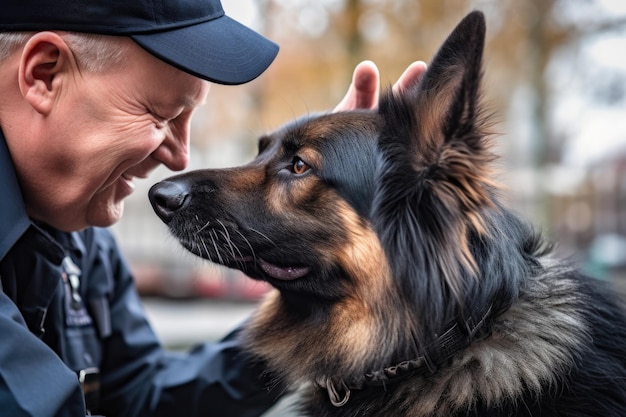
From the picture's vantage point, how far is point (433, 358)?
2.39m

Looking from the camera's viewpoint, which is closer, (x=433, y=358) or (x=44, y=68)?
(x=44, y=68)

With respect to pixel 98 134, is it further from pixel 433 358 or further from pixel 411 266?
pixel 433 358

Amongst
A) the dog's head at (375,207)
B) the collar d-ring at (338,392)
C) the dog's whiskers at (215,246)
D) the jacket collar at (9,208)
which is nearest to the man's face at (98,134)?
the jacket collar at (9,208)

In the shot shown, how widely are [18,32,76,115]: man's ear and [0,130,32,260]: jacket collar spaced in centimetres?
23

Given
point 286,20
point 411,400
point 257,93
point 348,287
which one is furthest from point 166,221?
point 257,93

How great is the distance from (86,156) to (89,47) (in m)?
0.38

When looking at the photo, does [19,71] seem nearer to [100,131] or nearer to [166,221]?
[100,131]

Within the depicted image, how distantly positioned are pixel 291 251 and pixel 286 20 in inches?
410

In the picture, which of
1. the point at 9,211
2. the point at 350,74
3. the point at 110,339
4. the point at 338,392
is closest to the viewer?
the point at 9,211

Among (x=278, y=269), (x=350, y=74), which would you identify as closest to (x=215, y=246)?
(x=278, y=269)

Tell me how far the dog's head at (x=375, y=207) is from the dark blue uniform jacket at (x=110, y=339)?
44 cm

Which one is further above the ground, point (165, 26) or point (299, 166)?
point (165, 26)

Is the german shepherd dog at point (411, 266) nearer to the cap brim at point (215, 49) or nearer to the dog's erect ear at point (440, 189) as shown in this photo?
the dog's erect ear at point (440, 189)

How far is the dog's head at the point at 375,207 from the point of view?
2.29 meters
